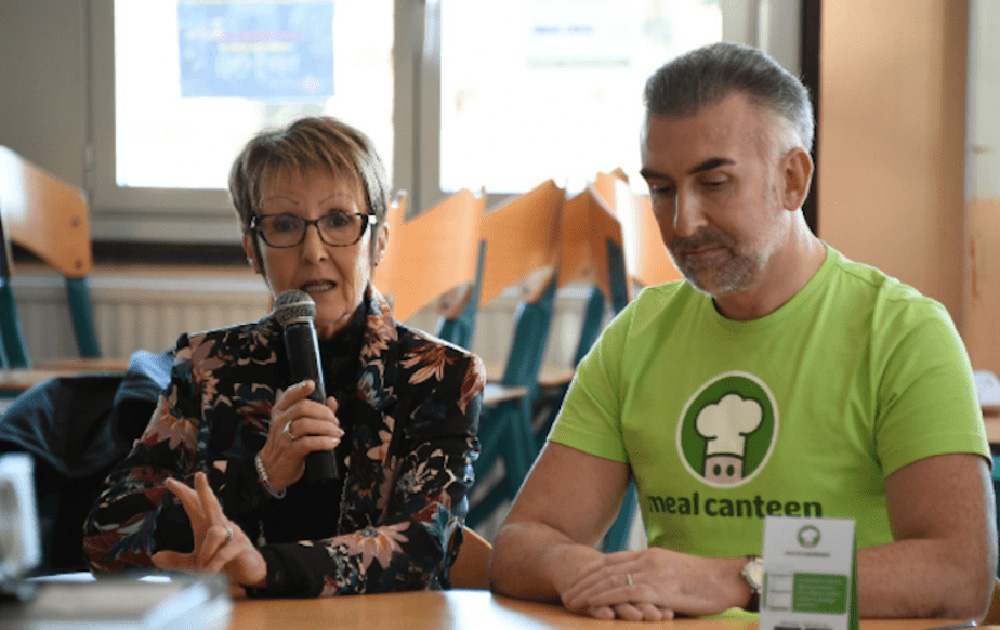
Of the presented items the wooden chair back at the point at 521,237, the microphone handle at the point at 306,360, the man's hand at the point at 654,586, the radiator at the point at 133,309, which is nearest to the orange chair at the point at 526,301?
the wooden chair back at the point at 521,237

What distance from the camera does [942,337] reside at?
4.37 feet

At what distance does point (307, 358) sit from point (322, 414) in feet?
0.25

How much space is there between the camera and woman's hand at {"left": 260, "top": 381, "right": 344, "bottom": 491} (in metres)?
1.30

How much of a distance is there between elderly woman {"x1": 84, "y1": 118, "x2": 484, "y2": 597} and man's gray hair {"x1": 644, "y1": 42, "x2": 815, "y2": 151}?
468 millimetres

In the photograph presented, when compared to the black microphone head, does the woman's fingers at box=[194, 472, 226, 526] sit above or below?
below

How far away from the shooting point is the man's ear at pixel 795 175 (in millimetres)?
1409

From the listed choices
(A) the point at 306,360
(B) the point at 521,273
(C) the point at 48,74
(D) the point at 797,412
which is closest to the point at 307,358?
(A) the point at 306,360

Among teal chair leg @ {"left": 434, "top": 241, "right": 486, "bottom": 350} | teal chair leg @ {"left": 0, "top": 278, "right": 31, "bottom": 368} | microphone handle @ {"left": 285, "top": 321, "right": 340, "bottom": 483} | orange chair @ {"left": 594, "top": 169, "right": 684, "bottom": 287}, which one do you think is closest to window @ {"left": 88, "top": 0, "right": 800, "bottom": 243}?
teal chair leg @ {"left": 0, "top": 278, "right": 31, "bottom": 368}

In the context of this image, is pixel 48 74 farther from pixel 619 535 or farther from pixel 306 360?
pixel 306 360

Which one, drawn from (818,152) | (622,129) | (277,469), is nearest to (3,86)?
(622,129)

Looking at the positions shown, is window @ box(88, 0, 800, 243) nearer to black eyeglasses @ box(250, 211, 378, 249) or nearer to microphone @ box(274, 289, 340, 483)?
black eyeglasses @ box(250, 211, 378, 249)

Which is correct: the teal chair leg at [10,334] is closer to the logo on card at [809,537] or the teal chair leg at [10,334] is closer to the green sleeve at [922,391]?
the green sleeve at [922,391]

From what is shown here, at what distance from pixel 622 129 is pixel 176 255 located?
1.80 m

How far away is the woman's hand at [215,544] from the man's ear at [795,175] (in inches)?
31.6
